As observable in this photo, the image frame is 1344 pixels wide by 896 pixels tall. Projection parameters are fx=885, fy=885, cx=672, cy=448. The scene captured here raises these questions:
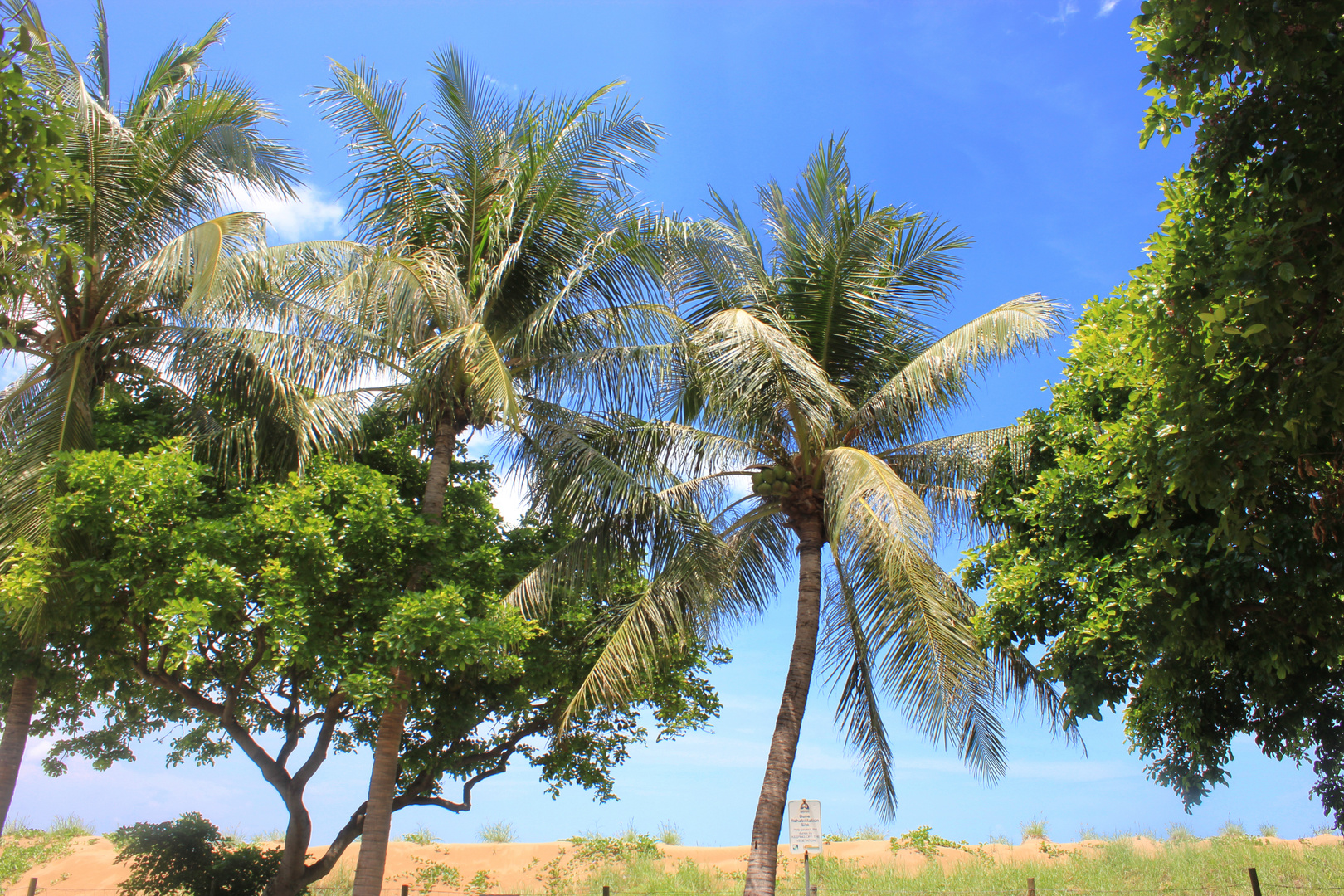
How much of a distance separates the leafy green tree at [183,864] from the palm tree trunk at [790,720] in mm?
8610

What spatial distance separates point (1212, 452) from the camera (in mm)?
5590

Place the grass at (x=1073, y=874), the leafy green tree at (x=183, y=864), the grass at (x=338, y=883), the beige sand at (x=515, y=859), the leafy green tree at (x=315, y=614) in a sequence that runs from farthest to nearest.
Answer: the beige sand at (x=515, y=859), the grass at (x=338, y=883), the grass at (x=1073, y=874), the leafy green tree at (x=183, y=864), the leafy green tree at (x=315, y=614)

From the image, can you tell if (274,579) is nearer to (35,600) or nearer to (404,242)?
(35,600)

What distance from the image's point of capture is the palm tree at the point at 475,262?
11.5 m

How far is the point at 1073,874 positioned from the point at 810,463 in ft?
37.9

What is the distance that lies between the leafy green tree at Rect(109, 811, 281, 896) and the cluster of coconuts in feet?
33.4

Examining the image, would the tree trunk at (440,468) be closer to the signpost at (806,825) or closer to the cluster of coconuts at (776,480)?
the cluster of coconuts at (776,480)

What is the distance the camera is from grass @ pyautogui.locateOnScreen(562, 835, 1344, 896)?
1588cm

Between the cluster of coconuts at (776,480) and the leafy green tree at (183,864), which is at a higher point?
the cluster of coconuts at (776,480)

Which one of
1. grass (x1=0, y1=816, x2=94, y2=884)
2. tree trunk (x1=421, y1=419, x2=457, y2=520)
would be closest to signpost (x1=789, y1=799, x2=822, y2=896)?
tree trunk (x1=421, y1=419, x2=457, y2=520)

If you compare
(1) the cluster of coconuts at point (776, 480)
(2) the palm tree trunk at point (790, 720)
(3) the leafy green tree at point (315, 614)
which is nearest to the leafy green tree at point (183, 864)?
(3) the leafy green tree at point (315, 614)

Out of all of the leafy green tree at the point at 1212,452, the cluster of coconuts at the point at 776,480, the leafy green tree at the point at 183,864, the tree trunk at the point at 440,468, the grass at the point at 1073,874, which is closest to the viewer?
the leafy green tree at the point at 1212,452

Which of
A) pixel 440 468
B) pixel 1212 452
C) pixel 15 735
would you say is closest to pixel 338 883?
pixel 15 735

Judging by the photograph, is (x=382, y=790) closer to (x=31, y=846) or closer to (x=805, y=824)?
(x=805, y=824)
